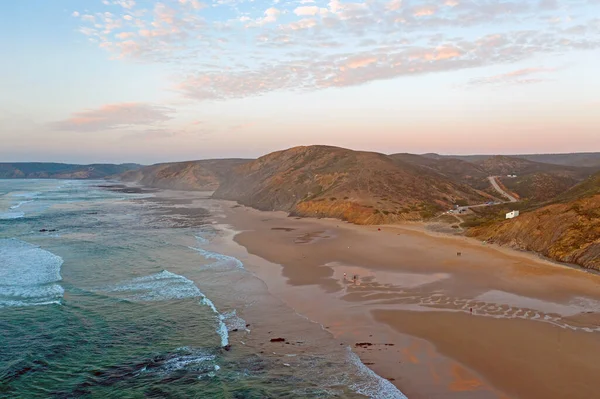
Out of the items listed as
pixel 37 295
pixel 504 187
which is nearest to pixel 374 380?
pixel 37 295

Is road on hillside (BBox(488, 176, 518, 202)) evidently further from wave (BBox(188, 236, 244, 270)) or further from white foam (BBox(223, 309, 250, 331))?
white foam (BBox(223, 309, 250, 331))

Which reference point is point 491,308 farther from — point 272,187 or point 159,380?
point 272,187

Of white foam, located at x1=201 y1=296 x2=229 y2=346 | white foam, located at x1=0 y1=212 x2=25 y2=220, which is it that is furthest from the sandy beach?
white foam, located at x1=0 y1=212 x2=25 y2=220

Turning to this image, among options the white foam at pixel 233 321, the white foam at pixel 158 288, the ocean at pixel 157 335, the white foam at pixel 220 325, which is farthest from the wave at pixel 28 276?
the white foam at pixel 233 321

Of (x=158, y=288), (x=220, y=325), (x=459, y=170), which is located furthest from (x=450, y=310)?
(x=459, y=170)

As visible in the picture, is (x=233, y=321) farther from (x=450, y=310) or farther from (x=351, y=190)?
(x=351, y=190)

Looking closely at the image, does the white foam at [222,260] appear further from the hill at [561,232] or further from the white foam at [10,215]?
the white foam at [10,215]
